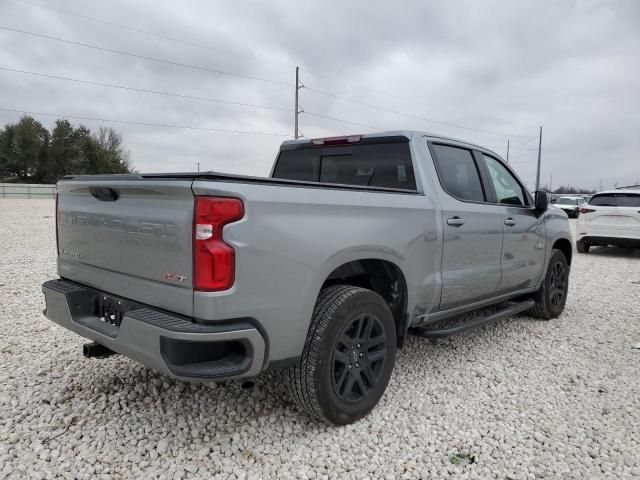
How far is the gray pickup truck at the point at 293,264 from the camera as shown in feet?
7.16

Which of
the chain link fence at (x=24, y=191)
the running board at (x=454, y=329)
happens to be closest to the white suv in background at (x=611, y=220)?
the running board at (x=454, y=329)

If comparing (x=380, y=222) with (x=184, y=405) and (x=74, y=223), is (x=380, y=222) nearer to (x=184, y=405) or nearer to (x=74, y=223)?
(x=184, y=405)

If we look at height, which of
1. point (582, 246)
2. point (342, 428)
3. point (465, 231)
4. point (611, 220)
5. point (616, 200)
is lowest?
point (342, 428)

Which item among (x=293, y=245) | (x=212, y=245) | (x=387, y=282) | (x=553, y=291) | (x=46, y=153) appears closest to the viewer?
(x=212, y=245)

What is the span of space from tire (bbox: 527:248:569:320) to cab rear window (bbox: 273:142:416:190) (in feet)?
8.50

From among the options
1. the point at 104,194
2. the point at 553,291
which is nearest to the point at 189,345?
the point at 104,194

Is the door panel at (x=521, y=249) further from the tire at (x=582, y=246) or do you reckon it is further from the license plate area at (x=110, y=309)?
the tire at (x=582, y=246)

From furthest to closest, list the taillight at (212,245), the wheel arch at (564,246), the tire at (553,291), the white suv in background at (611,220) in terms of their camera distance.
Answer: the white suv in background at (611,220), the wheel arch at (564,246), the tire at (553,291), the taillight at (212,245)

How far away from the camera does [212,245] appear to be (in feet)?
7.02

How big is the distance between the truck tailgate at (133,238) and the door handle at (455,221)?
2027 millimetres

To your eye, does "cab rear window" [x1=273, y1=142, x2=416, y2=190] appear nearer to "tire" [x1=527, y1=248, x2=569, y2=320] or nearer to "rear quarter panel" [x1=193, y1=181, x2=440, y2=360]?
"rear quarter panel" [x1=193, y1=181, x2=440, y2=360]

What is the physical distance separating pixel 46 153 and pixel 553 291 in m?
58.7

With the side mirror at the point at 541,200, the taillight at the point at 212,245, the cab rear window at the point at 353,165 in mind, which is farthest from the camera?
the side mirror at the point at 541,200

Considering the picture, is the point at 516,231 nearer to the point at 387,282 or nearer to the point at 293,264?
the point at 387,282
